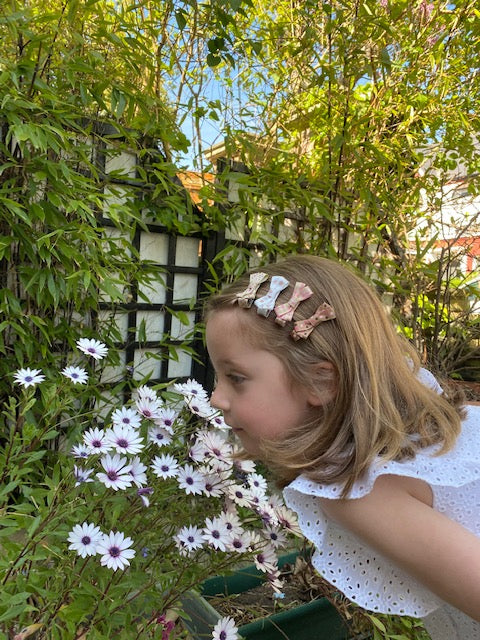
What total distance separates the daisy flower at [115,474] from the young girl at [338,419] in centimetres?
18

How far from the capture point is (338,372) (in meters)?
0.83

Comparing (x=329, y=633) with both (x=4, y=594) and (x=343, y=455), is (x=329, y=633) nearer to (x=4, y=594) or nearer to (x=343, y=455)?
(x=343, y=455)

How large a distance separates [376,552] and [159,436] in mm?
401

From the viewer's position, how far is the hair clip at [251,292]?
862 millimetres

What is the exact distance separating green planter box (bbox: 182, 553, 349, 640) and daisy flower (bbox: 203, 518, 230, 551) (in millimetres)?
286

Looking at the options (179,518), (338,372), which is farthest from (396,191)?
(179,518)

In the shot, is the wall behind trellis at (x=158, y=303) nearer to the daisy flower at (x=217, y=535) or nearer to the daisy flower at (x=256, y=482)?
the daisy flower at (x=256, y=482)

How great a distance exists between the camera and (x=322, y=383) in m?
0.84

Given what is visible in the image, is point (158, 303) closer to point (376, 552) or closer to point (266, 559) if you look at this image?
point (266, 559)

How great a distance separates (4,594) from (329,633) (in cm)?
97

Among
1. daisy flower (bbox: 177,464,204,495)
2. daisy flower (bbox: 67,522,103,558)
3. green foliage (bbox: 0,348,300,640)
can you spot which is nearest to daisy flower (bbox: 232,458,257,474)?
green foliage (bbox: 0,348,300,640)

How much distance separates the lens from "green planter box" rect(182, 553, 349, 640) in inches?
42.6

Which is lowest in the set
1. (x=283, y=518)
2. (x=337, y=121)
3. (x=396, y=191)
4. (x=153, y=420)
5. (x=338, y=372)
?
(x=283, y=518)

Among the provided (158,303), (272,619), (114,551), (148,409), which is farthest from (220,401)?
(158,303)
